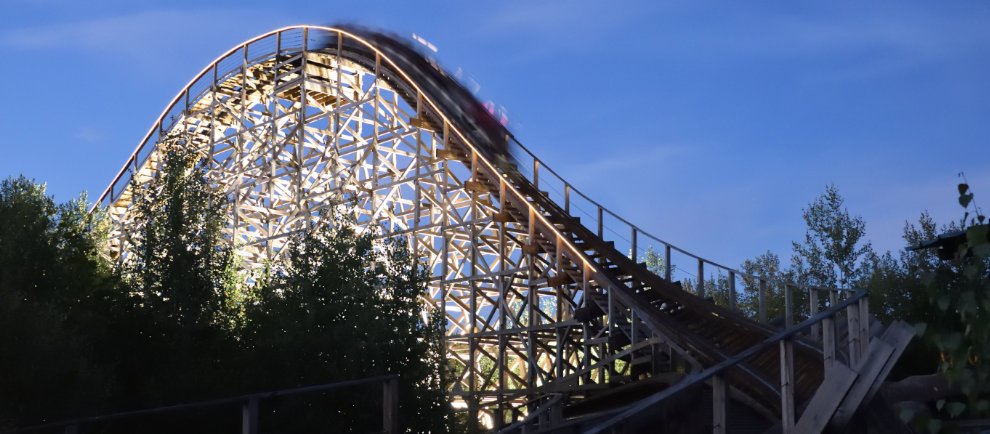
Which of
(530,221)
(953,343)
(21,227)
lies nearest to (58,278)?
(21,227)

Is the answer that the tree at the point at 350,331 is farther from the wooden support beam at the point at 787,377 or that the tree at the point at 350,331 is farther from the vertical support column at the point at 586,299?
the wooden support beam at the point at 787,377

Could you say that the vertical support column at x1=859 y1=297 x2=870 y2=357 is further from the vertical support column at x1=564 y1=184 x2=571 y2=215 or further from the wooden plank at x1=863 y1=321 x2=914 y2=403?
the vertical support column at x1=564 y1=184 x2=571 y2=215

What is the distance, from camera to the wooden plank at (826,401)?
5055 mm

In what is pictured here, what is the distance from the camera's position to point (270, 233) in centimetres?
2061

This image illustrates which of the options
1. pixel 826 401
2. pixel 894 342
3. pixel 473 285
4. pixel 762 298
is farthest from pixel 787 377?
pixel 473 285

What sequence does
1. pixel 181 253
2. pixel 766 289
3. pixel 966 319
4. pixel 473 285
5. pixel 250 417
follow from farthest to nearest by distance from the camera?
pixel 766 289, pixel 473 285, pixel 181 253, pixel 250 417, pixel 966 319

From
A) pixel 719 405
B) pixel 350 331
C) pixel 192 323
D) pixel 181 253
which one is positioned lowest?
pixel 719 405

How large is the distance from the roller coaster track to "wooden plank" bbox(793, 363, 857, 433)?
485cm

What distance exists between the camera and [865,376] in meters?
5.39

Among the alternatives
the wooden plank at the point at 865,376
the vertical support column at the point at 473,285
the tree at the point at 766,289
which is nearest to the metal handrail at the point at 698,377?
the wooden plank at the point at 865,376

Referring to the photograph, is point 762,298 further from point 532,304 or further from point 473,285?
point 473,285

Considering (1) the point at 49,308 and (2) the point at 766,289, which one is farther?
(2) the point at 766,289

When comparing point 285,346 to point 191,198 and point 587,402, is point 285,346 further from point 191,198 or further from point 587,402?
point 587,402

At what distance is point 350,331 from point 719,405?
9325 millimetres
